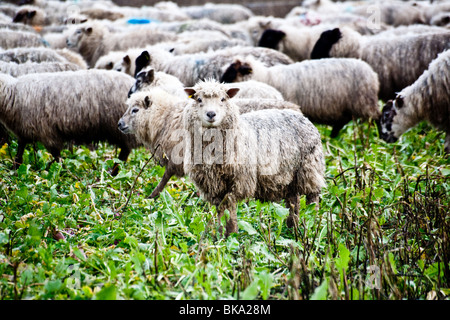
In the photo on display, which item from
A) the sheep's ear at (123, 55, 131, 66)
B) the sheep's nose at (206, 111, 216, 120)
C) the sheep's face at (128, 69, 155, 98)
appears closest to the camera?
the sheep's nose at (206, 111, 216, 120)

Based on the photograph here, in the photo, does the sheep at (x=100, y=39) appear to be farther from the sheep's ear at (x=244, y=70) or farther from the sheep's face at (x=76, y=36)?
the sheep's ear at (x=244, y=70)

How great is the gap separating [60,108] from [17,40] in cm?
381

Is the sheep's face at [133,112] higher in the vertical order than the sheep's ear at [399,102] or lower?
higher

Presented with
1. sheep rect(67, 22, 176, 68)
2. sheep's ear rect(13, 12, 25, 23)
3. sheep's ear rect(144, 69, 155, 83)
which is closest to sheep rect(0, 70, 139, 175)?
sheep's ear rect(144, 69, 155, 83)

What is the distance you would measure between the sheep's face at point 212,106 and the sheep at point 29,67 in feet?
11.3

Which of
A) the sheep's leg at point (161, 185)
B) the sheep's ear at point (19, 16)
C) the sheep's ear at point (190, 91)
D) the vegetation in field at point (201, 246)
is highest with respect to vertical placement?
the sheep's ear at point (190, 91)

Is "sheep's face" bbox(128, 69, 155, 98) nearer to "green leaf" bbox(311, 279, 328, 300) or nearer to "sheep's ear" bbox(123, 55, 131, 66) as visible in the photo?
"sheep's ear" bbox(123, 55, 131, 66)

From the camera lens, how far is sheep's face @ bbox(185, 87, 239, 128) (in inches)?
129

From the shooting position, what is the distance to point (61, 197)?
423 cm

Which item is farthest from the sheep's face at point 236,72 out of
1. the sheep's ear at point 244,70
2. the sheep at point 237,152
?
the sheep at point 237,152

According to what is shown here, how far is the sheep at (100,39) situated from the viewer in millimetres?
9422

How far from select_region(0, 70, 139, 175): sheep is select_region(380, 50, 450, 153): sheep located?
10.6 feet
